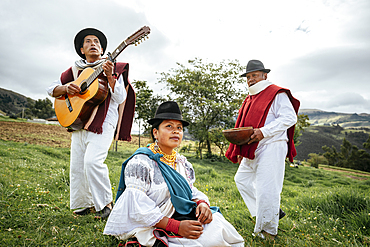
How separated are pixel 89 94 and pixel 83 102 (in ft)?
0.48

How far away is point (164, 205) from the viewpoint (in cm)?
213

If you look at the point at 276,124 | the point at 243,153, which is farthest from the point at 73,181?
the point at 276,124

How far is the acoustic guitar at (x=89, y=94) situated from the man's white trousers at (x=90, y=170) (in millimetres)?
227

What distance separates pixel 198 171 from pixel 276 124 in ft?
17.3

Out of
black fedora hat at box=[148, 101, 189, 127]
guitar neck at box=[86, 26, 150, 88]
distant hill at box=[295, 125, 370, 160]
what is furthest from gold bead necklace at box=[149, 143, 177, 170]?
distant hill at box=[295, 125, 370, 160]

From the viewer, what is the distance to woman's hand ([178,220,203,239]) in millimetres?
1909

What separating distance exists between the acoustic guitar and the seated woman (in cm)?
132

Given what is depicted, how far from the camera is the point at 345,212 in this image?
11.6 ft

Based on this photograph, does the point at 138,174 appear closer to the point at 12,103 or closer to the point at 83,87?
the point at 83,87

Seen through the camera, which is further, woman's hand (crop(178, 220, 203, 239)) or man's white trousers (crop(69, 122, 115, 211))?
man's white trousers (crop(69, 122, 115, 211))

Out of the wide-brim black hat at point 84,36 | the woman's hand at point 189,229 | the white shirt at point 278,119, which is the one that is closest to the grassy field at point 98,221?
the woman's hand at point 189,229

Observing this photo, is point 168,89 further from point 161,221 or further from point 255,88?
point 161,221

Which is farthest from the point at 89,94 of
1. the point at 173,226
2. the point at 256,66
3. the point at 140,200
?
the point at 256,66

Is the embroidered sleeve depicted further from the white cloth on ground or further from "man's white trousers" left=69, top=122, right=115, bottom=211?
"man's white trousers" left=69, top=122, right=115, bottom=211
